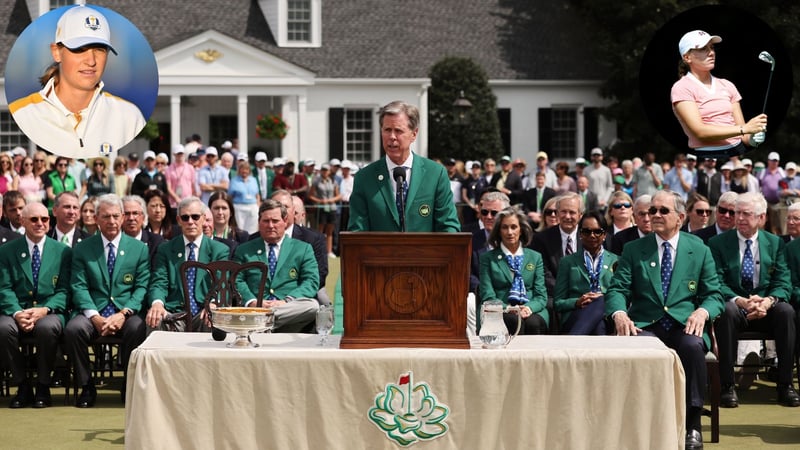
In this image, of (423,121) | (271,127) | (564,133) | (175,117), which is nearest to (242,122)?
(271,127)

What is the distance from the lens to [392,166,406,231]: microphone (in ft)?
20.9

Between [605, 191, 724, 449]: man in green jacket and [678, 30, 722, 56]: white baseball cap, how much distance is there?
116 inches

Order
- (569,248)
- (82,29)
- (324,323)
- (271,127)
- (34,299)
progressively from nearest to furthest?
(324,323)
(82,29)
(34,299)
(569,248)
(271,127)

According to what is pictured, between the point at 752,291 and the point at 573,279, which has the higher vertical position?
the point at 573,279

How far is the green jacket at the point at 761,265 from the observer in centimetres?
1030

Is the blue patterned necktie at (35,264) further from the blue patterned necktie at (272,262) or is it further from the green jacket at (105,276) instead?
the blue patterned necktie at (272,262)

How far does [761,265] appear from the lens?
10.3 meters

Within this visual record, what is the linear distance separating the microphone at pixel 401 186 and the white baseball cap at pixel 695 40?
1473 millimetres

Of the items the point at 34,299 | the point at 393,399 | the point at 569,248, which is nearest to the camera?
the point at 393,399

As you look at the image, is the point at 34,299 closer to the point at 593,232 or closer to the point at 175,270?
the point at 175,270

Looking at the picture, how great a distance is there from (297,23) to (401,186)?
33176mm

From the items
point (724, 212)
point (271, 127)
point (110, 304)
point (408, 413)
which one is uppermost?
point (271, 127)

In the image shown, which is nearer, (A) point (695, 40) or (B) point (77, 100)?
(A) point (695, 40)

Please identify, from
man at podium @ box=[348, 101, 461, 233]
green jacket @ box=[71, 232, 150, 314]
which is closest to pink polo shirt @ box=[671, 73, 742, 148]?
man at podium @ box=[348, 101, 461, 233]
